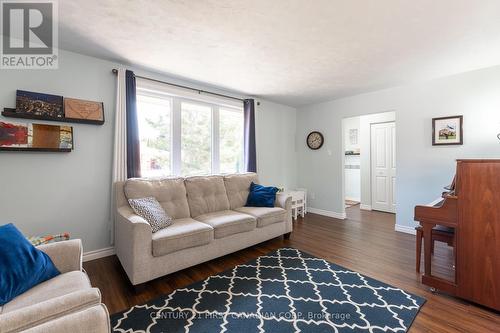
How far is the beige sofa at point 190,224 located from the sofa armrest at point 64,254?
0.43 metres

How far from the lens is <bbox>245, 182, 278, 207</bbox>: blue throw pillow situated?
3.33m

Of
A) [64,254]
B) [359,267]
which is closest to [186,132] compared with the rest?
[64,254]

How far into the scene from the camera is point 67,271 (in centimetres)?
156

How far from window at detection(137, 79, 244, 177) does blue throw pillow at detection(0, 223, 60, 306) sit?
1745 millimetres

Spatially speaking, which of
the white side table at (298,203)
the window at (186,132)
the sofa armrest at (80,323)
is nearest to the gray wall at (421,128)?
the white side table at (298,203)

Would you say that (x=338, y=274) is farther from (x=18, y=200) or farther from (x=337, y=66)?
(x=18, y=200)

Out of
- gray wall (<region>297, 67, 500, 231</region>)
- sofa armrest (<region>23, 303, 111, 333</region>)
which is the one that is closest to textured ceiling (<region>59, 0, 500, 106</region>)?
gray wall (<region>297, 67, 500, 231</region>)

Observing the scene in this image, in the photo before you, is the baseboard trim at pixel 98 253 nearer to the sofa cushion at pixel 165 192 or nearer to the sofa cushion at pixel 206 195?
the sofa cushion at pixel 165 192

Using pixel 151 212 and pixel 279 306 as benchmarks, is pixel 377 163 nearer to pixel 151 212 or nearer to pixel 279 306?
pixel 279 306

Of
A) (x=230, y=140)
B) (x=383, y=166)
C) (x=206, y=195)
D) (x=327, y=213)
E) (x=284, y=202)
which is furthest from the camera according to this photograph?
(x=383, y=166)

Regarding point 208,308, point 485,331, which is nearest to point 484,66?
point 485,331

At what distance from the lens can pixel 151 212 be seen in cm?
235

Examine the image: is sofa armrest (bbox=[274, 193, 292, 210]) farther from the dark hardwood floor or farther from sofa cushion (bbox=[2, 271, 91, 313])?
sofa cushion (bbox=[2, 271, 91, 313])

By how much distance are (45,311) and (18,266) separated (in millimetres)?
597
